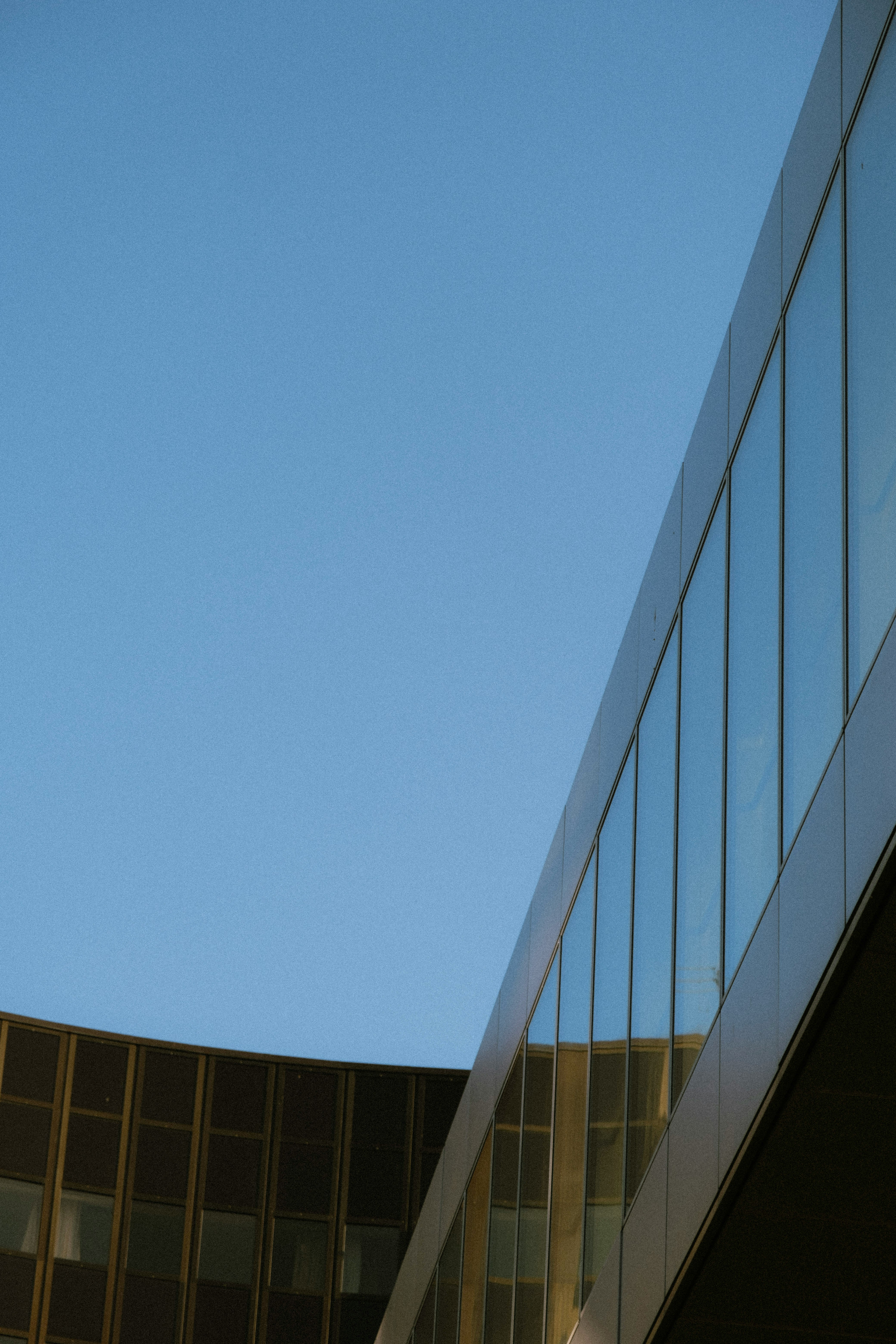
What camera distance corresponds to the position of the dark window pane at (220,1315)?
30.5 m

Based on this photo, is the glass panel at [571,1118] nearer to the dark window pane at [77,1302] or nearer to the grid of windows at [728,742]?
the grid of windows at [728,742]

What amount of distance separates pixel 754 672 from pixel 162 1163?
75.4 feet

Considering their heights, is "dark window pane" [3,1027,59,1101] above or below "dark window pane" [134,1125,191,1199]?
above

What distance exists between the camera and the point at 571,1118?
15844mm

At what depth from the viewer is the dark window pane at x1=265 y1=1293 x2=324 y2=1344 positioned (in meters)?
30.8

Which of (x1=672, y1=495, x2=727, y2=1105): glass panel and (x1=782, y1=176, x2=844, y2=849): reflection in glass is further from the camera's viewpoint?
(x1=672, y1=495, x2=727, y2=1105): glass panel

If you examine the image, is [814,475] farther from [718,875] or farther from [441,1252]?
[441,1252]

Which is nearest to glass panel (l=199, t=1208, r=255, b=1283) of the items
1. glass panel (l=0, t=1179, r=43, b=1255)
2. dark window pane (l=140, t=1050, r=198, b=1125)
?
dark window pane (l=140, t=1050, r=198, b=1125)

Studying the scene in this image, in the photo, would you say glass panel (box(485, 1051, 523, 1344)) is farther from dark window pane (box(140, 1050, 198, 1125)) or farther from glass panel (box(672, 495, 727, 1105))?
dark window pane (box(140, 1050, 198, 1125))

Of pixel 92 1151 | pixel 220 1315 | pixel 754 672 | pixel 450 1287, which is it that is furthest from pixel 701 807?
pixel 220 1315

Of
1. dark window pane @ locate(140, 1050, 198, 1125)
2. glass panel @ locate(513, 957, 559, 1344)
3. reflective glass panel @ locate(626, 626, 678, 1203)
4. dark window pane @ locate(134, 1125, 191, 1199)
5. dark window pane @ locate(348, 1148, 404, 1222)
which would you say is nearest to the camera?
reflective glass panel @ locate(626, 626, 678, 1203)

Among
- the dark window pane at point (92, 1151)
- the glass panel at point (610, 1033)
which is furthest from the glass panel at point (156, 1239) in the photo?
the glass panel at point (610, 1033)

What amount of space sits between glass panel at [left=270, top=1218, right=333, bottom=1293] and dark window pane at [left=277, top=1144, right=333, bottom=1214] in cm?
26

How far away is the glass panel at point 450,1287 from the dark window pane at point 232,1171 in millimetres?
10592
